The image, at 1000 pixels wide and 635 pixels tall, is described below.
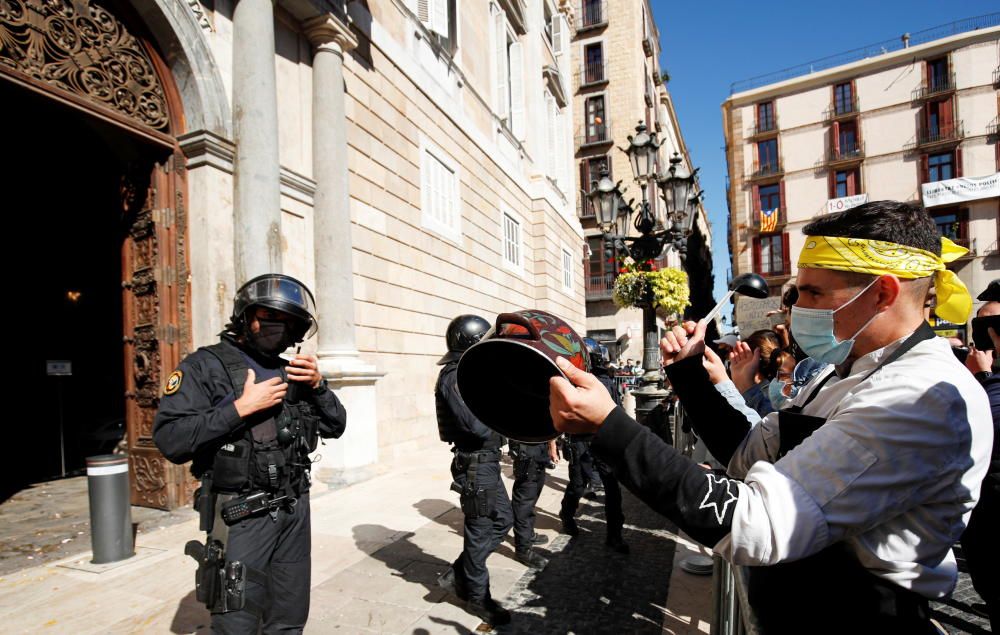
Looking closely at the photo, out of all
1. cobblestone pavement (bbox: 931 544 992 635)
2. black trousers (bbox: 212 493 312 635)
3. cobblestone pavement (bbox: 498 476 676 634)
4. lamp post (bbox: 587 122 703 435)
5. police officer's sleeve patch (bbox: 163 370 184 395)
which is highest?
lamp post (bbox: 587 122 703 435)

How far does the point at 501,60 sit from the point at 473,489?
45.6 feet

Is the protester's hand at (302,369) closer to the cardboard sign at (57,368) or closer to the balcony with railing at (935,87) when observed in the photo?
the cardboard sign at (57,368)

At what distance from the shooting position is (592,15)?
31.4m

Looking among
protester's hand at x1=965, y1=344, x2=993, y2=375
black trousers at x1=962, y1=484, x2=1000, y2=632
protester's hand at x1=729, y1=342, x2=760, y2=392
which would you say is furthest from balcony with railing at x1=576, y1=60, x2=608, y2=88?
black trousers at x1=962, y1=484, x2=1000, y2=632

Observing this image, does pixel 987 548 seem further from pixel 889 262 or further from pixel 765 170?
pixel 765 170

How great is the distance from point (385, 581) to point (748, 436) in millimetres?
3408

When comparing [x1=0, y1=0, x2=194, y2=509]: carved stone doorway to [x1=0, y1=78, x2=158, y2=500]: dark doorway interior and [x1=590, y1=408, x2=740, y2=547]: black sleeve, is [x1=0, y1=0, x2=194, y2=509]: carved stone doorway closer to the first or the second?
[x1=0, y1=78, x2=158, y2=500]: dark doorway interior

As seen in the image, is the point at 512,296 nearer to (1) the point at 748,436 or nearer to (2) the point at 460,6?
(2) the point at 460,6

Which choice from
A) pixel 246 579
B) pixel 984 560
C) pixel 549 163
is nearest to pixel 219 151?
pixel 246 579

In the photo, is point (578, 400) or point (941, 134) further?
point (941, 134)

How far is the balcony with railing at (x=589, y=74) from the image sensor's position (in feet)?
103

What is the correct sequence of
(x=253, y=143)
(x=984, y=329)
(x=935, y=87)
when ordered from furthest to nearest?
(x=935, y=87), (x=253, y=143), (x=984, y=329)

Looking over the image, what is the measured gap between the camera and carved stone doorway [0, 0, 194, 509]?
466 cm

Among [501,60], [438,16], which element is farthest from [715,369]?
[501,60]
